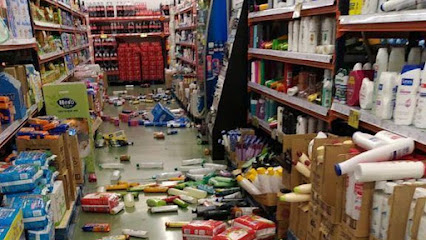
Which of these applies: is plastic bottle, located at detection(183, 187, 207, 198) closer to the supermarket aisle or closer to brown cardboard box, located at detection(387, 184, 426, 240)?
the supermarket aisle

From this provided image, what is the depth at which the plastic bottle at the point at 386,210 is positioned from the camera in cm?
159

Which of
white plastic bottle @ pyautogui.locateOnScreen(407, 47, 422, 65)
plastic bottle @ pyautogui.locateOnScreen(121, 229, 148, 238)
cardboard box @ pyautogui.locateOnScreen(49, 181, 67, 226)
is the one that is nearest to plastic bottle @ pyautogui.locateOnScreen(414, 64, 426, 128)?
white plastic bottle @ pyautogui.locateOnScreen(407, 47, 422, 65)

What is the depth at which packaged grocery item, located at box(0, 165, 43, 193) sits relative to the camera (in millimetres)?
2480

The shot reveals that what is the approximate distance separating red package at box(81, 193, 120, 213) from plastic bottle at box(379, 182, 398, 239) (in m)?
2.62

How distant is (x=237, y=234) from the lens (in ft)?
8.94

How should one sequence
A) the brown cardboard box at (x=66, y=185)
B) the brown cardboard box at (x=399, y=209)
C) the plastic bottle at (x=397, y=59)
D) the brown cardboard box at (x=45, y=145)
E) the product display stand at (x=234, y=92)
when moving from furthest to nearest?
the product display stand at (x=234, y=92) → the brown cardboard box at (x=66, y=185) → the brown cardboard box at (x=45, y=145) → the plastic bottle at (x=397, y=59) → the brown cardboard box at (x=399, y=209)

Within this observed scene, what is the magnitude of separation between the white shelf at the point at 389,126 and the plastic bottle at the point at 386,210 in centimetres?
39

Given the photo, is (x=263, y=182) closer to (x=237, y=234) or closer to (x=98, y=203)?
(x=237, y=234)

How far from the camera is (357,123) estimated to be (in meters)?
2.36

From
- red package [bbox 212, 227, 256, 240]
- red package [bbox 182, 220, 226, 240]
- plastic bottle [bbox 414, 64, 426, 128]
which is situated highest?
plastic bottle [bbox 414, 64, 426, 128]

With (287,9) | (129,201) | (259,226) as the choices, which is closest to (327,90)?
(287,9)

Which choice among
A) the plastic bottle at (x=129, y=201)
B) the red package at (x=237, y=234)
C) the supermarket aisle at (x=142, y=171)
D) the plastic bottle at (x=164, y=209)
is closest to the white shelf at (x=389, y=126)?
the red package at (x=237, y=234)

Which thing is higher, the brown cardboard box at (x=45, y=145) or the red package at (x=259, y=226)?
the brown cardboard box at (x=45, y=145)

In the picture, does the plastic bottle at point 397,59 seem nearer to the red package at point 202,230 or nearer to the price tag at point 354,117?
the price tag at point 354,117
